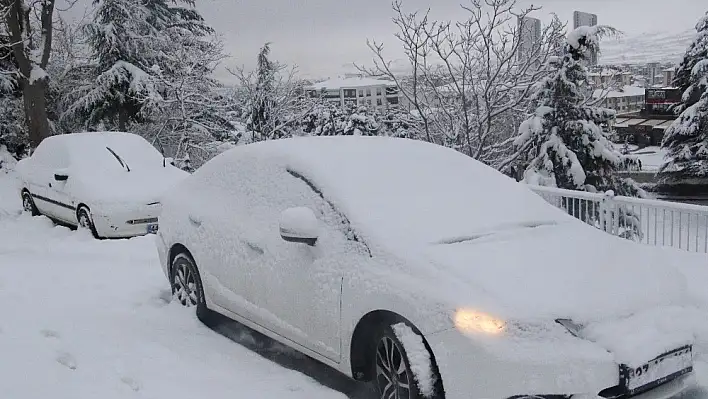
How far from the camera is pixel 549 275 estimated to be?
Result: 11.6 ft

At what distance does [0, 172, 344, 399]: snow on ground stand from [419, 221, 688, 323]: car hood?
4.14ft

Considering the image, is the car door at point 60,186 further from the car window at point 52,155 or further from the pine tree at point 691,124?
the pine tree at point 691,124

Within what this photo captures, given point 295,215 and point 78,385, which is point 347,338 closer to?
point 295,215

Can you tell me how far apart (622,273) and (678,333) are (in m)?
0.45

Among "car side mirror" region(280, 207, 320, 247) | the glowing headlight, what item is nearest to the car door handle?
"car side mirror" region(280, 207, 320, 247)

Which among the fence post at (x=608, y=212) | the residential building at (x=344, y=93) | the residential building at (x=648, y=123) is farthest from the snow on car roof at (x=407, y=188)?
the residential building at (x=648, y=123)

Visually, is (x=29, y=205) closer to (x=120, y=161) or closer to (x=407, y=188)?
(x=120, y=161)

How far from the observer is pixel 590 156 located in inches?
678

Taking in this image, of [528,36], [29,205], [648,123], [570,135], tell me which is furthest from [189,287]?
[648,123]

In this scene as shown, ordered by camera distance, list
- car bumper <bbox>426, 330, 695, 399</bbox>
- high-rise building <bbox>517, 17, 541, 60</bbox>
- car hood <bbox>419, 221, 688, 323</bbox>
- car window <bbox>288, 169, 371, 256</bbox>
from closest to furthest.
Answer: car bumper <bbox>426, 330, 695, 399</bbox>, car hood <bbox>419, 221, 688, 323</bbox>, car window <bbox>288, 169, 371, 256</bbox>, high-rise building <bbox>517, 17, 541, 60</bbox>

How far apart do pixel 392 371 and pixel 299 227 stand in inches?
39.1

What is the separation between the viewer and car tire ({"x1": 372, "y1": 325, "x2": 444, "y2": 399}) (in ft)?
11.0

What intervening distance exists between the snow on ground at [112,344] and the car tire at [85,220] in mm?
2129

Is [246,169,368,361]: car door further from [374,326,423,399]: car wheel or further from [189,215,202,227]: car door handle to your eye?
[189,215,202,227]: car door handle
